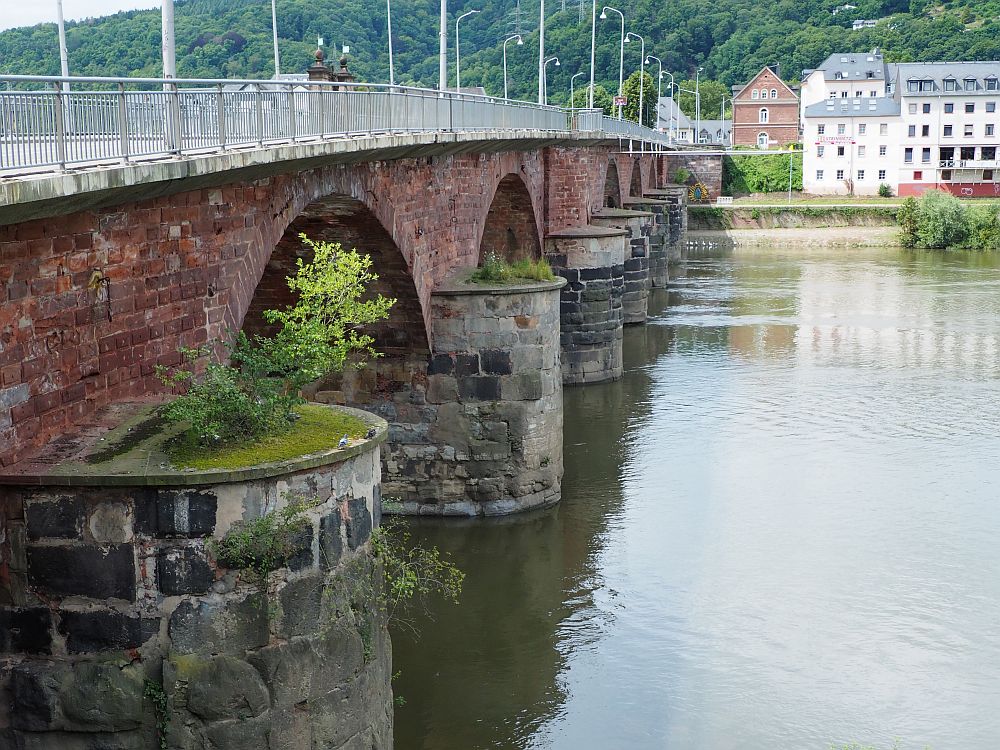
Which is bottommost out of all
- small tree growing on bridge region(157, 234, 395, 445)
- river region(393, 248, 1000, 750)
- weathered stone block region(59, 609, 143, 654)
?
river region(393, 248, 1000, 750)

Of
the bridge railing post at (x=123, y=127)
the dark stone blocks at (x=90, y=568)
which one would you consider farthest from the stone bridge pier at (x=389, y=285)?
the dark stone blocks at (x=90, y=568)

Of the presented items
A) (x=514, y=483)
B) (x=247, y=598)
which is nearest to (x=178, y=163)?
(x=247, y=598)

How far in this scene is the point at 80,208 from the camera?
9.60 meters

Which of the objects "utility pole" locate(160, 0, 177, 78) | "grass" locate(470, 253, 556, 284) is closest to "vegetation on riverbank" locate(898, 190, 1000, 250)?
"grass" locate(470, 253, 556, 284)

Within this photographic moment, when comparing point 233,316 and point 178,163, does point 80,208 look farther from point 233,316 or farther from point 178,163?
point 233,316

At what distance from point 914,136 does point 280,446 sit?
300 ft

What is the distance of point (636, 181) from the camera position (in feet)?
197

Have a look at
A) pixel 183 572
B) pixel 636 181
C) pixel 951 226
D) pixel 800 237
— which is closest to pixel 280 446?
pixel 183 572

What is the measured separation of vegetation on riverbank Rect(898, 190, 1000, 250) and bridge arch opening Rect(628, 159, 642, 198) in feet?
58.6

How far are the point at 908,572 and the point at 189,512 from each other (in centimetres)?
1240

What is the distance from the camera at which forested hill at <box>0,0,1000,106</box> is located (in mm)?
22203

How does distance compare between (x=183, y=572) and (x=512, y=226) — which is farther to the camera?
(x=512, y=226)

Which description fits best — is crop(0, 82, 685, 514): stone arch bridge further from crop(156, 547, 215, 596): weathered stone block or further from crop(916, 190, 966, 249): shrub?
crop(916, 190, 966, 249): shrub

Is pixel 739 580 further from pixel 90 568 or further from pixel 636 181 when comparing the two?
pixel 636 181
